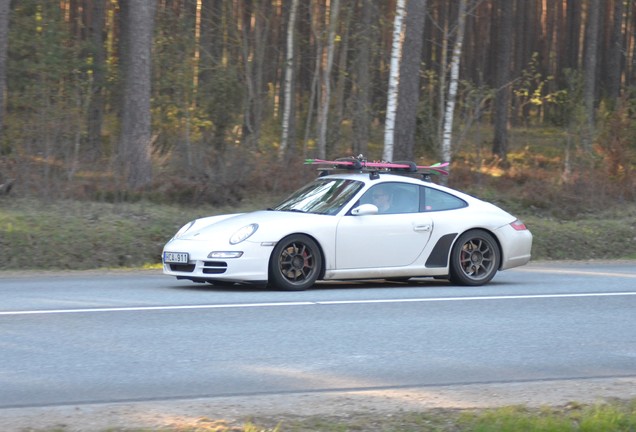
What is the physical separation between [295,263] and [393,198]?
1.64 m

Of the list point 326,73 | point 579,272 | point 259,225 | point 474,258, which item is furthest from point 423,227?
point 326,73

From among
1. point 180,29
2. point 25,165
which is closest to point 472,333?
point 25,165

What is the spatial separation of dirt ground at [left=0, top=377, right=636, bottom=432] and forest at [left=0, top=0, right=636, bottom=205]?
44.2 ft

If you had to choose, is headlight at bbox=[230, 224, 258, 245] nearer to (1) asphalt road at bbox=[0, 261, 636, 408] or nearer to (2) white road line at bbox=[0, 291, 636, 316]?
(1) asphalt road at bbox=[0, 261, 636, 408]

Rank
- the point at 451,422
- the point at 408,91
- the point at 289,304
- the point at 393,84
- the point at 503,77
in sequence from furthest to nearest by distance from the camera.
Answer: the point at 503,77 < the point at 408,91 < the point at 393,84 < the point at 289,304 < the point at 451,422

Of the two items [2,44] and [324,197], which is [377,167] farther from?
[2,44]

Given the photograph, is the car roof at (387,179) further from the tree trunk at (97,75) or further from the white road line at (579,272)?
the tree trunk at (97,75)

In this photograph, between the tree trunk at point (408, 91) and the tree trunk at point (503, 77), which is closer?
the tree trunk at point (408, 91)

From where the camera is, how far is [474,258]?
508 inches

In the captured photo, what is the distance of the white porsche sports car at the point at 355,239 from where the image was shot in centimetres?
1158

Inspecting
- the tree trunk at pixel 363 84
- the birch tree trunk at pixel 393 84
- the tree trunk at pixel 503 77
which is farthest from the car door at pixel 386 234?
the tree trunk at pixel 503 77

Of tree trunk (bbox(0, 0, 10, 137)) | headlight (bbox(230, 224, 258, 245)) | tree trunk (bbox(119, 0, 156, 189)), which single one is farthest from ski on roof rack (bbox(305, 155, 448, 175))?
tree trunk (bbox(0, 0, 10, 137))

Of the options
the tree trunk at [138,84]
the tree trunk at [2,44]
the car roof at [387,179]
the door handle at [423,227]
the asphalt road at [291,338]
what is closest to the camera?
the asphalt road at [291,338]

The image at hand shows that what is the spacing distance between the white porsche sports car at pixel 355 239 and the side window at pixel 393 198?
0.5 inches
